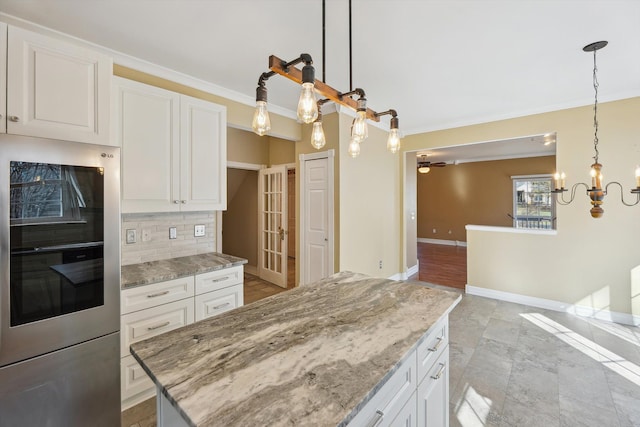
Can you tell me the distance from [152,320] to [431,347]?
1.88 meters

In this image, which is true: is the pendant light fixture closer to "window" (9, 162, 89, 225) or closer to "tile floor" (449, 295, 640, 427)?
"window" (9, 162, 89, 225)

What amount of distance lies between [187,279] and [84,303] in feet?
2.26

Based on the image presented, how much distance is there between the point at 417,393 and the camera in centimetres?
119

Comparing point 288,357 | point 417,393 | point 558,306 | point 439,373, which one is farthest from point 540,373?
point 288,357

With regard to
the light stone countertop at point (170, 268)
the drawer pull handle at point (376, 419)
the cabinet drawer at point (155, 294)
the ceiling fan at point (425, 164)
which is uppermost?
the ceiling fan at point (425, 164)

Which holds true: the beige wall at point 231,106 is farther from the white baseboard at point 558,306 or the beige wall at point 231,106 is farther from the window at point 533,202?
the window at point 533,202

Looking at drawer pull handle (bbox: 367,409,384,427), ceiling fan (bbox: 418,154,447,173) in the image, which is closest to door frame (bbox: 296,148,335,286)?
drawer pull handle (bbox: 367,409,384,427)

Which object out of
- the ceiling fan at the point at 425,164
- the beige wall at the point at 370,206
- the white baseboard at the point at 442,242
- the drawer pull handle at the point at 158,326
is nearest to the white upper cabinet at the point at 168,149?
the drawer pull handle at the point at 158,326

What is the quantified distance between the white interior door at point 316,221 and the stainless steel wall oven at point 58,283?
2.37 metres

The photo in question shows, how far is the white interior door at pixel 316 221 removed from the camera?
12.0 feet

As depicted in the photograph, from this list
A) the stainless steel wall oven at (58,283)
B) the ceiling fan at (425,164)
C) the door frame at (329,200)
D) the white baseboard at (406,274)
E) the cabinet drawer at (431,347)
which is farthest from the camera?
the ceiling fan at (425,164)

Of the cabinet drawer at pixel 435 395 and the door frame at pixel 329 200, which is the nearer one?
the cabinet drawer at pixel 435 395

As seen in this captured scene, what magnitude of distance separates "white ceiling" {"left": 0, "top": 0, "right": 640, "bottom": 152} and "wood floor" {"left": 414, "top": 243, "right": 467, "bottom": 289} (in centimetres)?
324

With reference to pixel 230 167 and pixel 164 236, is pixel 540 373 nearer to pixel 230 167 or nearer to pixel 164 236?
pixel 164 236
